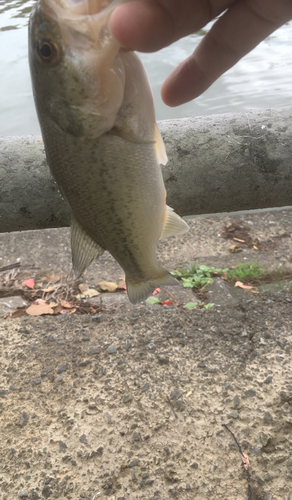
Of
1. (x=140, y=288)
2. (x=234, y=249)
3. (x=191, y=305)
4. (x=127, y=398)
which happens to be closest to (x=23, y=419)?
(x=127, y=398)

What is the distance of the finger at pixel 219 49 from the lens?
1304 millimetres

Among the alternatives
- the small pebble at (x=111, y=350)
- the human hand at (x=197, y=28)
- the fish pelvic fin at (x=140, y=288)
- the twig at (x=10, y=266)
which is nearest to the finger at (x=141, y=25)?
the human hand at (x=197, y=28)

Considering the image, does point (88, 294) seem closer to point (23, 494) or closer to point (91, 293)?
point (91, 293)

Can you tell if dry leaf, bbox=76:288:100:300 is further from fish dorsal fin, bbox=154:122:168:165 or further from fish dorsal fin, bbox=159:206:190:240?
fish dorsal fin, bbox=154:122:168:165

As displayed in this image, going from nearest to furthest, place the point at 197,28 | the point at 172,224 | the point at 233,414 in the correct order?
1. the point at 197,28
2. the point at 172,224
3. the point at 233,414

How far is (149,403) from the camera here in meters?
2.23

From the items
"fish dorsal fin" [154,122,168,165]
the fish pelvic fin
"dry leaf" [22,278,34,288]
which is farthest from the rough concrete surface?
"fish dorsal fin" [154,122,168,165]

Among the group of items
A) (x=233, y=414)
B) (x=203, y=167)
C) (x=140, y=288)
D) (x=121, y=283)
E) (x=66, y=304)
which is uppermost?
(x=203, y=167)

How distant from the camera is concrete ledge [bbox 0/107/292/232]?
5.84 ft

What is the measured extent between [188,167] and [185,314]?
128 cm

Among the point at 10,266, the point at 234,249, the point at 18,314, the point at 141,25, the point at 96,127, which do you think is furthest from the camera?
the point at 234,249

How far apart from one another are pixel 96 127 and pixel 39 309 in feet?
7.74

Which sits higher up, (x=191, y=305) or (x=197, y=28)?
(x=197, y=28)

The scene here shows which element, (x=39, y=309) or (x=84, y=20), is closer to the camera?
(x=84, y=20)
